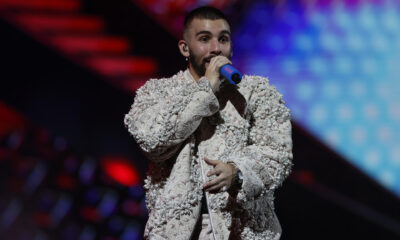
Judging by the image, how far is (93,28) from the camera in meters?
2.66

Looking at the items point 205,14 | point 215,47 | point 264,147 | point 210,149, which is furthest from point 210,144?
point 205,14

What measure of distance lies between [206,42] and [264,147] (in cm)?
32

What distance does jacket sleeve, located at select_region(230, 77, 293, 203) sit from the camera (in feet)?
4.42

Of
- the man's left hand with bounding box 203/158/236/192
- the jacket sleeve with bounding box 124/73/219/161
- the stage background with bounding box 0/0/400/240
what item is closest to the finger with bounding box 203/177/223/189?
the man's left hand with bounding box 203/158/236/192

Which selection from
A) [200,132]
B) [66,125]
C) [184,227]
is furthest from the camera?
[66,125]

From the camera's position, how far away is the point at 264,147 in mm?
1453

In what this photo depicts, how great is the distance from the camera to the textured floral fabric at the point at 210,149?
4.43 ft

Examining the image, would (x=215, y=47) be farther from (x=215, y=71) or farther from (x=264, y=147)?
(x=264, y=147)

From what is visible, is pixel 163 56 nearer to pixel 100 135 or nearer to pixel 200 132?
pixel 100 135

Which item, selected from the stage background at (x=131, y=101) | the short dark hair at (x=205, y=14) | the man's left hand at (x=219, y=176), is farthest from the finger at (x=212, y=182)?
the stage background at (x=131, y=101)

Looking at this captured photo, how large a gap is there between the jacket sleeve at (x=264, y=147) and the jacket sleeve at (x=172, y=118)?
0.45ft

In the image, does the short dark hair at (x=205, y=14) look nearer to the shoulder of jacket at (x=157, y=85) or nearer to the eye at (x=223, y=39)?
the eye at (x=223, y=39)

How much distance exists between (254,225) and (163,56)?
4.68ft

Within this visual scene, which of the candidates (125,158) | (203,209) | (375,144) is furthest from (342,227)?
(203,209)
